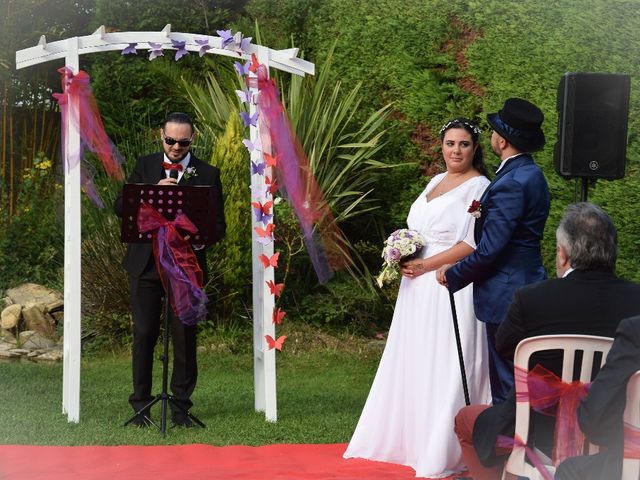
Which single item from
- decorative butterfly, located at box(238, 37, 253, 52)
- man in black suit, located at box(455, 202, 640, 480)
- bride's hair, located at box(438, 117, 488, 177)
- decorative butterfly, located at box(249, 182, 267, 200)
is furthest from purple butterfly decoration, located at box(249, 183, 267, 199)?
man in black suit, located at box(455, 202, 640, 480)

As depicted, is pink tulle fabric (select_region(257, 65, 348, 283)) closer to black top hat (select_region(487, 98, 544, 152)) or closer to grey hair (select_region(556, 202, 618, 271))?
black top hat (select_region(487, 98, 544, 152))

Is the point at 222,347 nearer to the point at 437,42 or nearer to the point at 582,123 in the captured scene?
the point at 437,42

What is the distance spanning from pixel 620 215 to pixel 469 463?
5.08 meters

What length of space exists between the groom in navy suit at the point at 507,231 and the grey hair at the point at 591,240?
53.7 inches

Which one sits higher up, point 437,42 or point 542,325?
point 437,42

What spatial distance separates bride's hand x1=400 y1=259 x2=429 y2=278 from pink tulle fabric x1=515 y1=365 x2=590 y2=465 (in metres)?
2.18

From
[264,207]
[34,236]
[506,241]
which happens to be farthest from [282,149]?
[34,236]

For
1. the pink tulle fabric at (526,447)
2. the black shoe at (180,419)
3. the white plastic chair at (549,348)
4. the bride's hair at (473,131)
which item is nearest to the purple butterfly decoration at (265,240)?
the black shoe at (180,419)

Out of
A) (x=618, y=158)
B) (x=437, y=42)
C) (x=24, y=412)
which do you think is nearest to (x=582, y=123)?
(x=618, y=158)

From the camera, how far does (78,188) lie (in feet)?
24.2

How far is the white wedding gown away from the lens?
5969 millimetres

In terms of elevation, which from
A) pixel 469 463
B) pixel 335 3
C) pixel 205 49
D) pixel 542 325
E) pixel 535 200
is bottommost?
pixel 469 463

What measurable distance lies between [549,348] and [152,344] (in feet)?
12.9

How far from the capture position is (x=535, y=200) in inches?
215
